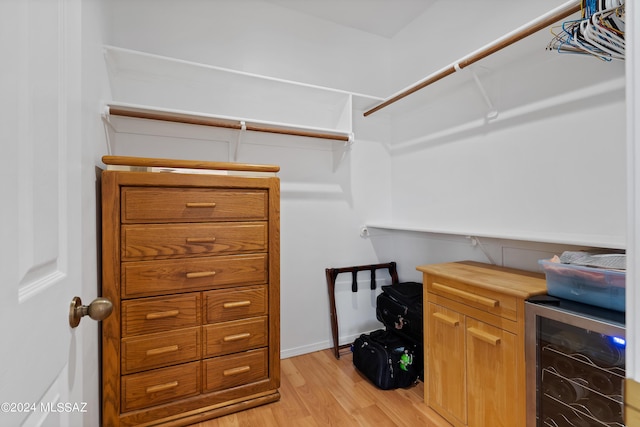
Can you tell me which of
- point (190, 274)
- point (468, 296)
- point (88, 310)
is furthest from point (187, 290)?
point (468, 296)

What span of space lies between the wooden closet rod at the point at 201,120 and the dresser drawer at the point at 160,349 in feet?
4.00

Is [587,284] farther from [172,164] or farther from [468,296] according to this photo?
[172,164]

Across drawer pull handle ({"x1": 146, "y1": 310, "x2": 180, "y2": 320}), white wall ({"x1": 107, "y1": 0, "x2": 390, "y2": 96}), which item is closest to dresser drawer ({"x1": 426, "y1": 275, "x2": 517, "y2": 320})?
drawer pull handle ({"x1": 146, "y1": 310, "x2": 180, "y2": 320})

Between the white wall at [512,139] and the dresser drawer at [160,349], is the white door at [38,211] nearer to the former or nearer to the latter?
the dresser drawer at [160,349]

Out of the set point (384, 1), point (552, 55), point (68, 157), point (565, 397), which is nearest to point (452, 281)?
point (565, 397)

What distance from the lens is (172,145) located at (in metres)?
2.04

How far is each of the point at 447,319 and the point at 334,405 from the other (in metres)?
0.86

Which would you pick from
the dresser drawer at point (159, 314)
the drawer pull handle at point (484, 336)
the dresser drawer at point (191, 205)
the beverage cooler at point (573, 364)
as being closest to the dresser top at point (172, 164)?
the dresser drawer at point (191, 205)

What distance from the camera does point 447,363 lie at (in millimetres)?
1639

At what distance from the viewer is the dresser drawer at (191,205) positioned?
1520 mm

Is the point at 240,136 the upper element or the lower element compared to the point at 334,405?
upper

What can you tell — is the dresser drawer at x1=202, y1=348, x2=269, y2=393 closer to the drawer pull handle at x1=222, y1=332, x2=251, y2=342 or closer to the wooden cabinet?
the drawer pull handle at x1=222, y1=332, x2=251, y2=342

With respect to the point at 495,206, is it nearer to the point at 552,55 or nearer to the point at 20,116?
the point at 552,55

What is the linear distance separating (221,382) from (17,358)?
152cm
